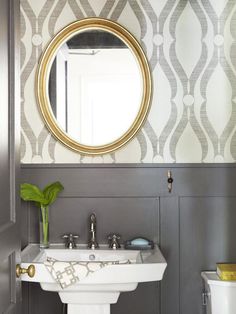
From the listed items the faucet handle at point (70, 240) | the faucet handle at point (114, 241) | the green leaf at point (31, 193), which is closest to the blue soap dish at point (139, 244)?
the faucet handle at point (114, 241)

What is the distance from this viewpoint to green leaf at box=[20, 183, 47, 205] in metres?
2.63

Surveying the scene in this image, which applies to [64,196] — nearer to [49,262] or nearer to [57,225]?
[57,225]

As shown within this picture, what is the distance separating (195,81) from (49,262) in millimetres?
1227

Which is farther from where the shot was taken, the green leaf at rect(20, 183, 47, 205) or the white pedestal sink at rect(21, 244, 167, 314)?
the green leaf at rect(20, 183, 47, 205)

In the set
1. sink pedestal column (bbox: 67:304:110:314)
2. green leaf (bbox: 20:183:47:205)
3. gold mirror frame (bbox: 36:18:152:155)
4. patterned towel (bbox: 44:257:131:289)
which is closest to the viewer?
patterned towel (bbox: 44:257:131:289)

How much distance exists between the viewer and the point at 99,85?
2771 mm

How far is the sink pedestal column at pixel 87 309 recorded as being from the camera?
2.36m

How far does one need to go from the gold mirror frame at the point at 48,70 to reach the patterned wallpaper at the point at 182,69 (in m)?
0.04

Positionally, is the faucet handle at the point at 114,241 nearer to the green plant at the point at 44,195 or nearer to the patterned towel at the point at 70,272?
the green plant at the point at 44,195

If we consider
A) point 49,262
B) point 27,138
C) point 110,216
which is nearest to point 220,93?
point 110,216

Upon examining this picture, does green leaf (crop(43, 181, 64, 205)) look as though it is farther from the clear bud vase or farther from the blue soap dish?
the blue soap dish

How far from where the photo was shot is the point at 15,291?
5.74 feet

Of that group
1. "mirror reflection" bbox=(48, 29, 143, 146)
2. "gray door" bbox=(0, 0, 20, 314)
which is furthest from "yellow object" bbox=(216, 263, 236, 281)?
"gray door" bbox=(0, 0, 20, 314)

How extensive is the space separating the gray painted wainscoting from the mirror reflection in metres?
0.20
